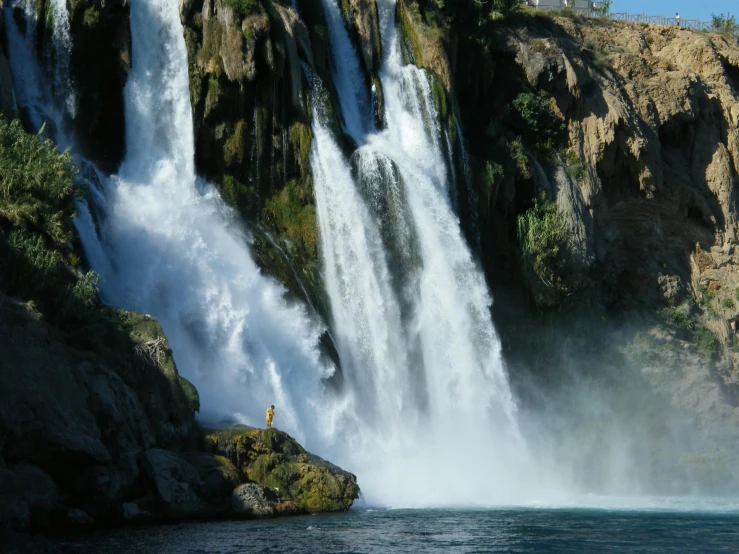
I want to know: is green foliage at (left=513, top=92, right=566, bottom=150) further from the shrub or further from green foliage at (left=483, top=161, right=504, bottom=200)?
the shrub

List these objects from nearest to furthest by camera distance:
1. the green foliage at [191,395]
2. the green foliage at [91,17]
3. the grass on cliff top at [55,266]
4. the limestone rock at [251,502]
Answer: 1. the limestone rock at [251,502]
2. the grass on cliff top at [55,266]
3. the green foliage at [191,395]
4. the green foliage at [91,17]

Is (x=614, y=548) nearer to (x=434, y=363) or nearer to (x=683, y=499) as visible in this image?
(x=434, y=363)

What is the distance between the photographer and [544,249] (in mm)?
38656

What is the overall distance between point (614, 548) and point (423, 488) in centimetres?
921

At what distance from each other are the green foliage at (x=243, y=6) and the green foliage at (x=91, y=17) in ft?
12.6

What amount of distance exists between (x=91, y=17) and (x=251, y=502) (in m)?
15.3

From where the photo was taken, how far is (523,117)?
41.1 meters

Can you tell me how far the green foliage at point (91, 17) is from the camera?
30203mm

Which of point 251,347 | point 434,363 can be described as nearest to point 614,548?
point 251,347

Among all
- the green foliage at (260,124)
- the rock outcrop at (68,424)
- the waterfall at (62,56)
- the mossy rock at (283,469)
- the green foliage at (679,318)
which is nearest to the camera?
the rock outcrop at (68,424)

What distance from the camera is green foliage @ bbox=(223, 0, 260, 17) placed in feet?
104

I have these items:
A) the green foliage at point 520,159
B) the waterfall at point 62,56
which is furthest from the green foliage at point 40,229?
the green foliage at point 520,159

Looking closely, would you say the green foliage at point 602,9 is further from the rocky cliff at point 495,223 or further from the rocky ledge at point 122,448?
the rocky ledge at point 122,448

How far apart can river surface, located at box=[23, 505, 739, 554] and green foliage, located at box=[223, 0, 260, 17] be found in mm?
15427
